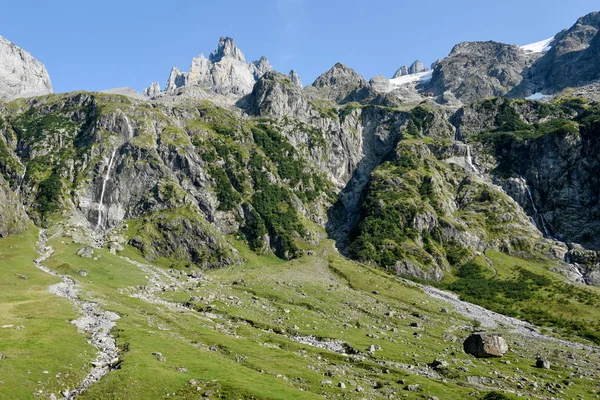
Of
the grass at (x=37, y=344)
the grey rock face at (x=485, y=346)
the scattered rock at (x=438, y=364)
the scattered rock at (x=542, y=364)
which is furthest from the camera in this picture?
the grey rock face at (x=485, y=346)

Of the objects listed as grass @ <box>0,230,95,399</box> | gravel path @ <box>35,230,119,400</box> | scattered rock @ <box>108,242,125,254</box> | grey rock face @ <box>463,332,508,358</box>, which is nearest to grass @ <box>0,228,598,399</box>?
grass @ <box>0,230,95,399</box>

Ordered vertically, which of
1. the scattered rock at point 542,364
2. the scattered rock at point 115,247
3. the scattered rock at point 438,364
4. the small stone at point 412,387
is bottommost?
the scattered rock at point 115,247

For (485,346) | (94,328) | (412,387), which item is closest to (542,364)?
(485,346)

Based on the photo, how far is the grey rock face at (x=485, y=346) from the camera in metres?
79.8

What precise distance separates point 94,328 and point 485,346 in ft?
246

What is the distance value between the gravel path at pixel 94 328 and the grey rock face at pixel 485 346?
2690 inches

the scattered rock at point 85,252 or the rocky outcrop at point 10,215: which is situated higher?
the rocky outcrop at point 10,215

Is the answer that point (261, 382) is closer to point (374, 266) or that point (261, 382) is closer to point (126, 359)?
point (126, 359)

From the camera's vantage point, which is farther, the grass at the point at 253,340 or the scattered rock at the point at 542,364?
the scattered rock at the point at 542,364

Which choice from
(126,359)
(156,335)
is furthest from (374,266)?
(126,359)

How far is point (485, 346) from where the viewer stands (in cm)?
7988

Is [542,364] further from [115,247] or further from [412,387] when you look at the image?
[115,247]

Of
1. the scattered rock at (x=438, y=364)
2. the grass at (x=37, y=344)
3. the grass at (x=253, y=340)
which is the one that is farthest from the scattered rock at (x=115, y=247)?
the scattered rock at (x=438, y=364)

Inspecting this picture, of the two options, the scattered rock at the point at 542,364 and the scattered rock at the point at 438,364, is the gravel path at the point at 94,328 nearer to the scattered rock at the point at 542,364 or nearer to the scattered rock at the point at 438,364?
the scattered rock at the point at 438,364
